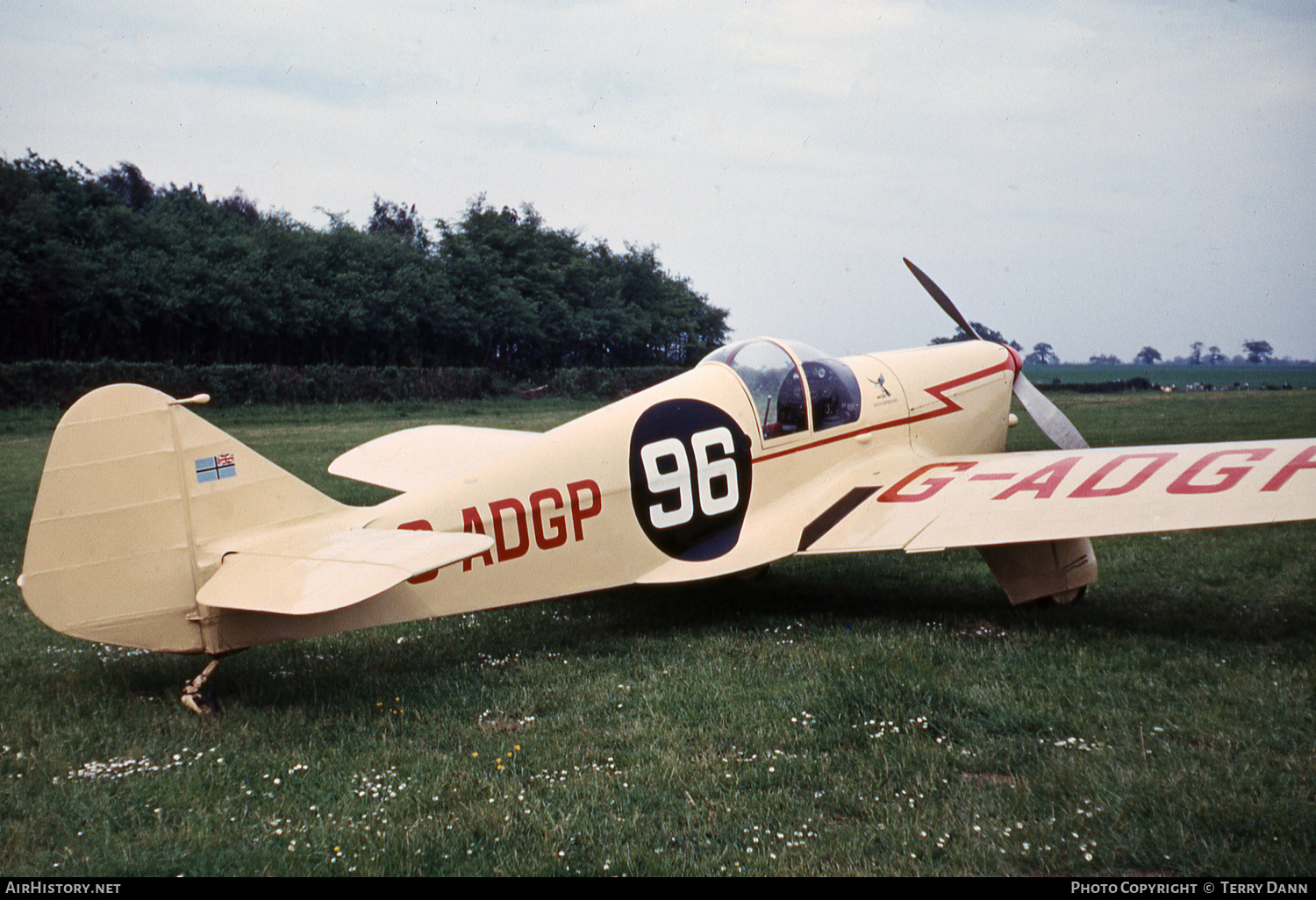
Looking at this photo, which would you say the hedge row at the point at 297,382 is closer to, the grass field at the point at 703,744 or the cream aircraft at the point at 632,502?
the cream aircraft at the point at 632,502

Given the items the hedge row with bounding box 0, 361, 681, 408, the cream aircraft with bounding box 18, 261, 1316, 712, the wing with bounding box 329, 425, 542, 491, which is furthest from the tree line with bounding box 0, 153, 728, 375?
the cream aircraft with bounding box 18, 261, 1316, 712

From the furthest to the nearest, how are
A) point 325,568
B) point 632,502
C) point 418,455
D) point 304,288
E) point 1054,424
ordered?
point 304,288
point 418,455
point 1054,424
point 632,502
point 325,568

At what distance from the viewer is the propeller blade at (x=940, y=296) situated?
9.10 m

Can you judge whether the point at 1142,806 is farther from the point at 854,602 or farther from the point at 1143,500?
the point at 854,602

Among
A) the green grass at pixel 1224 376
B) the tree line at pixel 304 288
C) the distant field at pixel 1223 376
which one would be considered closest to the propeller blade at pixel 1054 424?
the distant field at pixel 1223 376

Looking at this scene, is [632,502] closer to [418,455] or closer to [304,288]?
[418,455]

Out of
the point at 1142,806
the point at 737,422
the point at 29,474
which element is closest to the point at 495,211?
the point at 29,474

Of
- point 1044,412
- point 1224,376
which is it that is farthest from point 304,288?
point 1224,376

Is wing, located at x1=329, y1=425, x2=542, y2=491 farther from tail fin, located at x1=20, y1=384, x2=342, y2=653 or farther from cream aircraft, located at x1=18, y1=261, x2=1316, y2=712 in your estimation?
tail fin, located at x1=20, y1=384, x2=342, y2=653

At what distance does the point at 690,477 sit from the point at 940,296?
4160 millimetres

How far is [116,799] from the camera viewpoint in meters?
3.91

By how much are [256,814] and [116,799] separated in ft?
2.20

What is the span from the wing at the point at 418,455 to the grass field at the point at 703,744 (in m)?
2.03

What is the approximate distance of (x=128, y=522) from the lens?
4.76 metres
